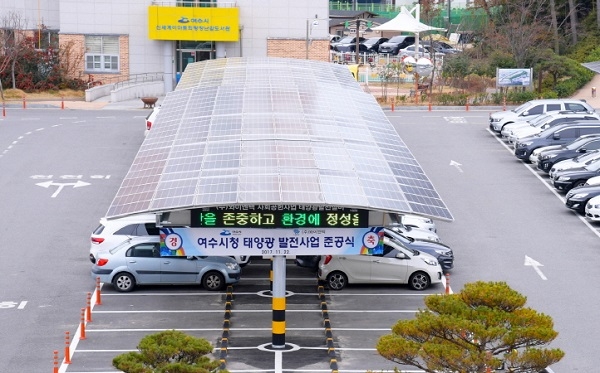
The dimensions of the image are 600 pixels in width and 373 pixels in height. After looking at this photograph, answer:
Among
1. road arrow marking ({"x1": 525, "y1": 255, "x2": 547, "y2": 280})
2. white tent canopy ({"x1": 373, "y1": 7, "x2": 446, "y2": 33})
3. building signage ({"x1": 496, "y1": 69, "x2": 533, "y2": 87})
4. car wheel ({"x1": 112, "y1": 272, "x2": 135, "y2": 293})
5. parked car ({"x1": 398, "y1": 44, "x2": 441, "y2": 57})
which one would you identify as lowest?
road arrow marking ({"x1": 525, "y1": 255, "x2": 547, "y2": 280})

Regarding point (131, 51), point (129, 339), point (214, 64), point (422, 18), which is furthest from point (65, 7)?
point (129, 339)

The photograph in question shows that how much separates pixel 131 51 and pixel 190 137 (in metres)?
41.7

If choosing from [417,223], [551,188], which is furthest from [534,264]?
[551,188]

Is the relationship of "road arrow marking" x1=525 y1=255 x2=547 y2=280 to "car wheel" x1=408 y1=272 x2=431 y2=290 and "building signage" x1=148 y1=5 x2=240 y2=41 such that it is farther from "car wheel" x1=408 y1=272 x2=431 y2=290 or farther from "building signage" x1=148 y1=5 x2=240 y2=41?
"building signage" x1=148 y1=5 x2=240 y2=41

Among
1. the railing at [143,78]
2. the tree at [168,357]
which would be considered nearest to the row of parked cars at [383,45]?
the railing at [143,78]

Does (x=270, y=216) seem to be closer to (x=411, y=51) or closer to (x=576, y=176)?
(x=576, y=176)

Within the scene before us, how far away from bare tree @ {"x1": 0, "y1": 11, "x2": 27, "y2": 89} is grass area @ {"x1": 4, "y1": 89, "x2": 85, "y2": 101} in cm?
69

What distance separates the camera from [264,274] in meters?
34.9

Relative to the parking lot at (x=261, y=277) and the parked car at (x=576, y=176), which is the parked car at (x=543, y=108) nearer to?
the parking lot at (x=261, y=277)

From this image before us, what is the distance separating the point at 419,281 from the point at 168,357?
13976 millimetres

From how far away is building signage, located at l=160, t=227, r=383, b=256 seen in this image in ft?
89.1

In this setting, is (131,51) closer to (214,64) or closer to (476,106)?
(476,106)

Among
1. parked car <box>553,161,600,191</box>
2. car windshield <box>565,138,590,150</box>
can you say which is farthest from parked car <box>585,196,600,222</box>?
car windshield <box>565,138,590,150</box>

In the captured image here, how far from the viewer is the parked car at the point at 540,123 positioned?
52.5 meters
